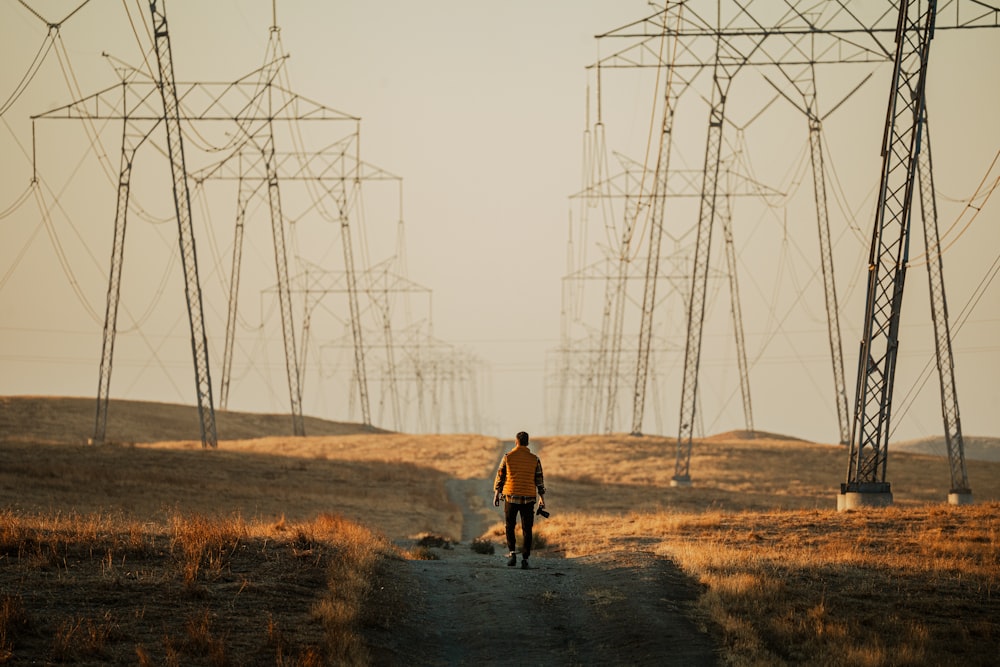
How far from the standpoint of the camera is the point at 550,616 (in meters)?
16.7

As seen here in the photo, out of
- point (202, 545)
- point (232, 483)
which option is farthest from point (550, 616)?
point (232, 483)

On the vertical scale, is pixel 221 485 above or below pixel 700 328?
below

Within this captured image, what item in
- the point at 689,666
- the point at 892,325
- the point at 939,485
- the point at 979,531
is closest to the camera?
the point at 689,666

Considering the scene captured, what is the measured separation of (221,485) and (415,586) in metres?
29.0

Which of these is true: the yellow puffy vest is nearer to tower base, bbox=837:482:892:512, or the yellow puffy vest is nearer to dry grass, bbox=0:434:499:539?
dry grass, bbox=0:434:499:539

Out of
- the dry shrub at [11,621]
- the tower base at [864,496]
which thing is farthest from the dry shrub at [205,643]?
A: the tower base at [864,496]

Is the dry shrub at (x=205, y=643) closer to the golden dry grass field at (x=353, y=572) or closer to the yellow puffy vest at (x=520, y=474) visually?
the golden dry grass field at (x=353, y=572)

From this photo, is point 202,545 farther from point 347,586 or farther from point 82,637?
point 82,637

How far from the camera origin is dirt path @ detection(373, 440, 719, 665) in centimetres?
1489

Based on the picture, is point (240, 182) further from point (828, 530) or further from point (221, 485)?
point (828, 530)

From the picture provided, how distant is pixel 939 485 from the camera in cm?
6128

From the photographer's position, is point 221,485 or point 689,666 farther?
point 221,485

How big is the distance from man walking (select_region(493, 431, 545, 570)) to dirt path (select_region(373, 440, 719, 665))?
0.62m

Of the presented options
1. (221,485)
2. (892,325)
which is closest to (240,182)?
(221,485)
